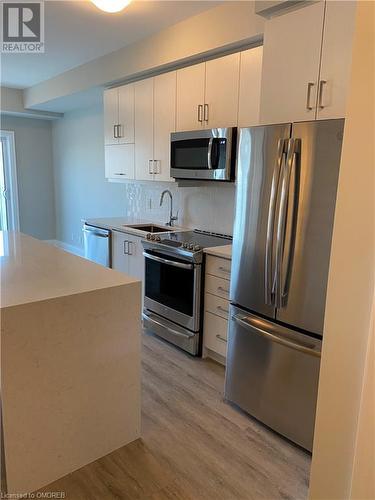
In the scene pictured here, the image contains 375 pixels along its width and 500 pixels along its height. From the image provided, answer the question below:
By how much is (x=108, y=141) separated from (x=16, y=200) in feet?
10.2

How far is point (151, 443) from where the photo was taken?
209 centimetres

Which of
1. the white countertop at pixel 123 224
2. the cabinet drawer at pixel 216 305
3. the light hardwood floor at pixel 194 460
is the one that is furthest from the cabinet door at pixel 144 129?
the light hardwood floor at pixel 194 460

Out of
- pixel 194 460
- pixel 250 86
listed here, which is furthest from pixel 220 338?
pixel 250 86

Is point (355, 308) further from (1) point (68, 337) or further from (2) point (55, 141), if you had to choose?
(2) point (55, 141)

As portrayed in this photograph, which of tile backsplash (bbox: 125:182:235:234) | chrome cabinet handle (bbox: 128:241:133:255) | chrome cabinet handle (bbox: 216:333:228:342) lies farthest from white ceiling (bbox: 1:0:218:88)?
chrome cabinet handle (bbox: 216:333:228:342)

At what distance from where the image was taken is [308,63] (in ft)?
6.96

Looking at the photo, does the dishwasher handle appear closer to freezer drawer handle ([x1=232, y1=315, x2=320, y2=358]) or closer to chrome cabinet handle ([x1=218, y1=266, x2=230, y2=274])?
chrome cabinet handle ([x1=218, y1=266, x2=230, y2=274])

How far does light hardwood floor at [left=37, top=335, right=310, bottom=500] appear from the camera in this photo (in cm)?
177

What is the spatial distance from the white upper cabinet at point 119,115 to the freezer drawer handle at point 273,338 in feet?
8.45

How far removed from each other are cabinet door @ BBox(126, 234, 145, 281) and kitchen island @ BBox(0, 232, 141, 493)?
1452mm

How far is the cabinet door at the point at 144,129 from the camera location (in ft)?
12.3

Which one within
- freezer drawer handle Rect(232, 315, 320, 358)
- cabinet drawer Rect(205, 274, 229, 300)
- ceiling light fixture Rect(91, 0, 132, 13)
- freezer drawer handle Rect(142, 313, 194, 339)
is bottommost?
freezer drawer handle Rect(142, 313, 194, 339)

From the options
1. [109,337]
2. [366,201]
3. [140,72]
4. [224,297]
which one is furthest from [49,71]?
[366,201]

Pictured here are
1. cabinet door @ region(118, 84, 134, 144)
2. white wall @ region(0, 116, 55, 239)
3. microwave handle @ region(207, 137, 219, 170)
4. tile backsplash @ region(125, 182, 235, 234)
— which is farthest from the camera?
white wall @ region(0, 116, 55, 239)
